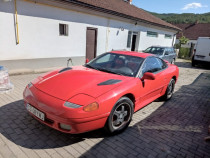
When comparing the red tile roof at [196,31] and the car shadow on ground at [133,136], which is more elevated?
the red tile roof at [196,31]

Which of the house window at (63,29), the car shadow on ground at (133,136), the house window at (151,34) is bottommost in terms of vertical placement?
the car shadow on ground at (133,136)

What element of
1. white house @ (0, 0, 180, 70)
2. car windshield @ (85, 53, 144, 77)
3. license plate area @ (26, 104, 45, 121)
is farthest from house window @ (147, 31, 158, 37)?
license plate area @ (26, 104, 45, 121)

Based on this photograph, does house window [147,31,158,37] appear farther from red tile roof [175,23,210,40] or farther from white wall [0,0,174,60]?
red tile roof [175,23,210,40]

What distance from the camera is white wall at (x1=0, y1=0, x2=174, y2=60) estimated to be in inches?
236

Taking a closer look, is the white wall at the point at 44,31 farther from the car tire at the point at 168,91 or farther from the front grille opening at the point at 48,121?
the car tire at the point at 168,91

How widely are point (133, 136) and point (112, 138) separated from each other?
1.40 feet

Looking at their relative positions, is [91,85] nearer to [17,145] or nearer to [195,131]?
[17,145]

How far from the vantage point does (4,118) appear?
3127 mm

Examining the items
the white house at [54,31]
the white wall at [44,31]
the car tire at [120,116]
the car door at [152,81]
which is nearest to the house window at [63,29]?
the white house at [54,31]

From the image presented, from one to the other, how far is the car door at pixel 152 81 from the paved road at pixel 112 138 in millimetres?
500

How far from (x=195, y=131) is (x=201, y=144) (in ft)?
1.45

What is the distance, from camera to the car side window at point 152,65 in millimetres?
3586

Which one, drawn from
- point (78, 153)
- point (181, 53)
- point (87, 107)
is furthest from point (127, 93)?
point (181, 53)

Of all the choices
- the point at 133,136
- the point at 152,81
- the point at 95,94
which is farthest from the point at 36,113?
the point at 152,81
